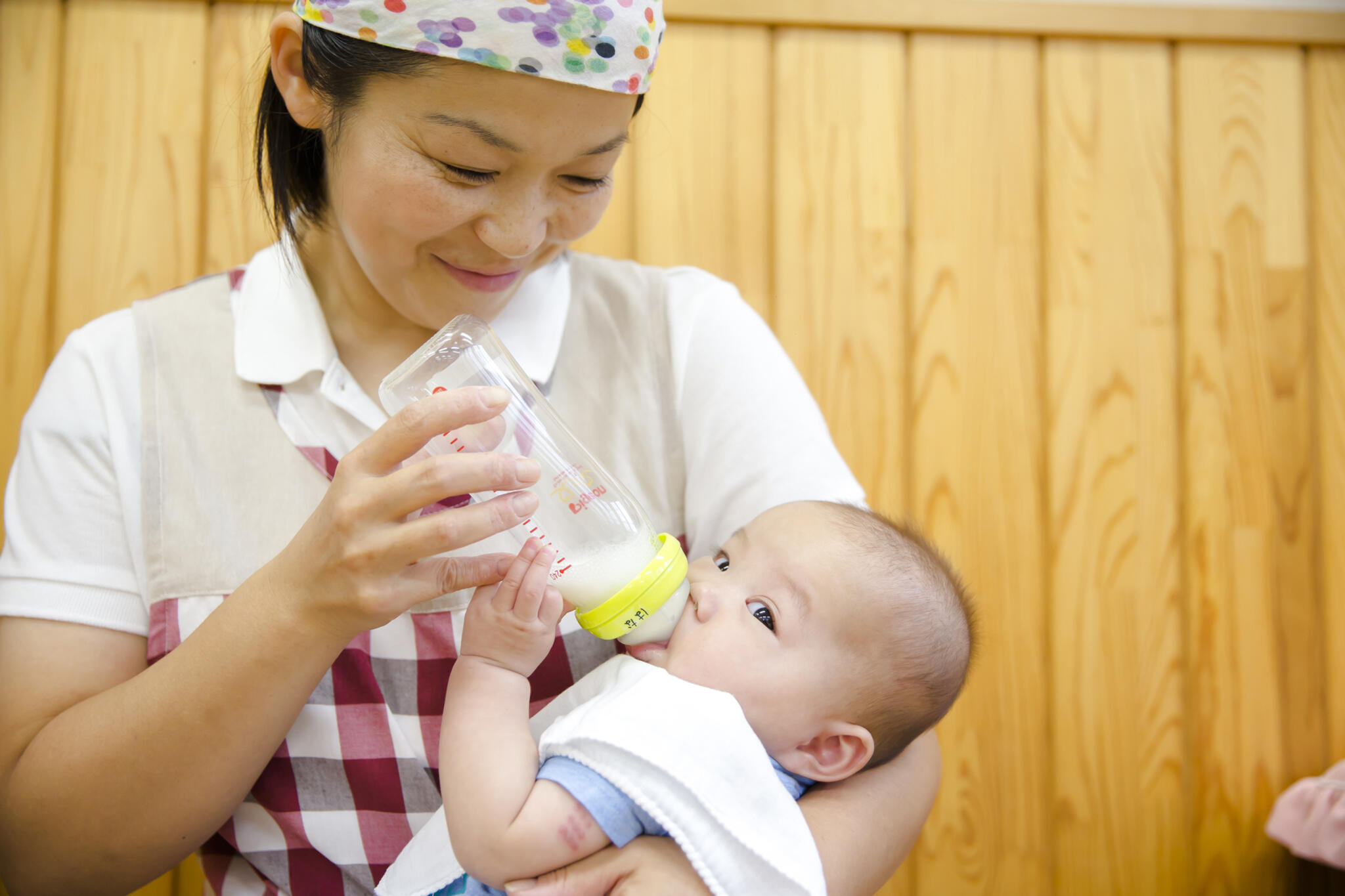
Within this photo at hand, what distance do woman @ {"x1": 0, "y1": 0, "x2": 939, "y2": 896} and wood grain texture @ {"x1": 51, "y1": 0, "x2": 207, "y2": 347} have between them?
1.35 ft

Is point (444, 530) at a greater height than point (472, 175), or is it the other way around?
point (472, 175)

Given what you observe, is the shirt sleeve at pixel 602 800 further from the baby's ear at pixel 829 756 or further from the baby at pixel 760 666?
the baby's ear at pixel 829 756

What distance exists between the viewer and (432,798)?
3.33ft

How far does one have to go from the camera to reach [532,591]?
85cm

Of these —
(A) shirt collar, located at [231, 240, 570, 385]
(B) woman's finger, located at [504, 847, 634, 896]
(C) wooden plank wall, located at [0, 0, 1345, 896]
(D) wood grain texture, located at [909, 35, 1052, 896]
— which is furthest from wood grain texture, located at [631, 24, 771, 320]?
(B) woman's finger, located at [504, 847, 634, 896]

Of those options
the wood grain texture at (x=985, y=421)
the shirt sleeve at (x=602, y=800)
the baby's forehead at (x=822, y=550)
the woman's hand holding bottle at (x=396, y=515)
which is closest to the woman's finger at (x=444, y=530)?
the woman's hand holding bottle at (x=396, y=515)

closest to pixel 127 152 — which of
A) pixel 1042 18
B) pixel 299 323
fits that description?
pixel 299 323

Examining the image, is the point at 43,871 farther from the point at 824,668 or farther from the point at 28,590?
the point at 824,668

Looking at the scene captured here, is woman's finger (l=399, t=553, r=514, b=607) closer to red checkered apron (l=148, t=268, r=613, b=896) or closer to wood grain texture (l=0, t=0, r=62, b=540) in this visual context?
red checkered apron (l=148, t=268, r=613, b=896)

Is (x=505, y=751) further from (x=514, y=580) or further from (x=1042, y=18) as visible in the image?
(x=1042, y=18)

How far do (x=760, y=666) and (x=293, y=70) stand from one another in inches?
31.6

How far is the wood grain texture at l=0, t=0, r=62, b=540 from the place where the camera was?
56.3 inches

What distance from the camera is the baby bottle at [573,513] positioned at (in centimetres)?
89

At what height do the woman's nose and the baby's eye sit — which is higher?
the woman's nose
